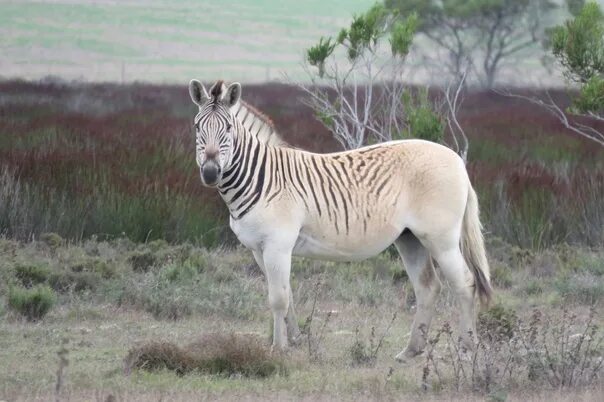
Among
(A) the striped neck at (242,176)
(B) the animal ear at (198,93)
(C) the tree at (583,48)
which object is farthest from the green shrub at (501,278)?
(B) the animal ear at (198,93)

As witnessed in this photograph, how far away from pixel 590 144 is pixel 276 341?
50.3 ft

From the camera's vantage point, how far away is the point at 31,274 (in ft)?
36.8

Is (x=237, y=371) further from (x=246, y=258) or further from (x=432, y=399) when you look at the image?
(x=246, y=258)

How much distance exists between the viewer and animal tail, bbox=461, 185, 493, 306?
29.3ft

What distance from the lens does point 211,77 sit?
7400 cm

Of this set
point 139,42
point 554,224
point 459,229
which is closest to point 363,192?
point 459,229

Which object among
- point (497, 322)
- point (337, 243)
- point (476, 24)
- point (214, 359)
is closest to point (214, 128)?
point (337, 243)

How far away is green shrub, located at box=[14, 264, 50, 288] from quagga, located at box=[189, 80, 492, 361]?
3.06 meters

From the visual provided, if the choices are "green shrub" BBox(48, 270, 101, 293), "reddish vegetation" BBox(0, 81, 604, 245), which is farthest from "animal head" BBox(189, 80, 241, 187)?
"reddish vegetation" BBox(0, 81, 604, 245)

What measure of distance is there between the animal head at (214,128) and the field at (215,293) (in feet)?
3.70

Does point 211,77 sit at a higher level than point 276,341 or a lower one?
lower

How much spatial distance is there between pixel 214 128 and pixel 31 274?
3.37 meters

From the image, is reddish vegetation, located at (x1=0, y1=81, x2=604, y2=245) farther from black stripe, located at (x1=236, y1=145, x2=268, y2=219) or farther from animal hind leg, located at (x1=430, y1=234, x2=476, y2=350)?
animal hind leg, located at (x1=430, y1=234, x2=476, y2=350)

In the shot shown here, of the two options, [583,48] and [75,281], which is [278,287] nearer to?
[75,281]
